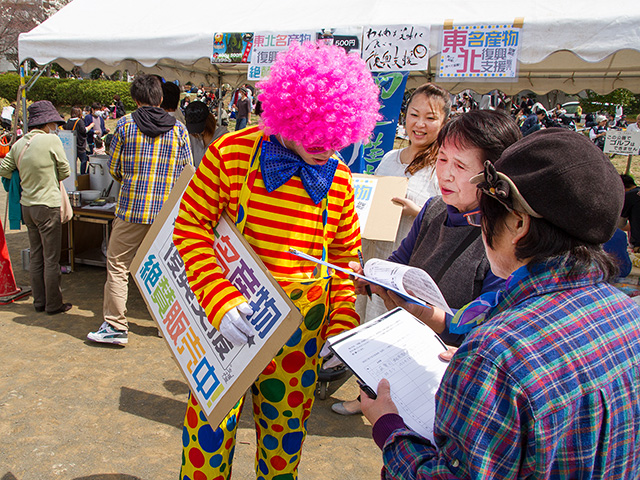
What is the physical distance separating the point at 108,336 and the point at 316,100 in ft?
10.4

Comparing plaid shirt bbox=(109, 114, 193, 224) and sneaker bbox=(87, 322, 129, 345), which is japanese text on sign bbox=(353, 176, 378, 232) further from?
sneaker bbox=(87, 322, 129, 345)

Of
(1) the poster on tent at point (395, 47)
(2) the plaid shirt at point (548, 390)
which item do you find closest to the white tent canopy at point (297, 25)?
(1) the poster on tent at point (395, 47)

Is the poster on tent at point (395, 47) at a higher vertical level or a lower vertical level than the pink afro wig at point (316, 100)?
higher

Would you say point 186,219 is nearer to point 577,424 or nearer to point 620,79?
point 577,424

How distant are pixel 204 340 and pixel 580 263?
1211 millimetres

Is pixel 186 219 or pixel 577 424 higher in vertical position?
pixel 186 219

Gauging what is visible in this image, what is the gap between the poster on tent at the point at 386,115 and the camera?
12.9ft

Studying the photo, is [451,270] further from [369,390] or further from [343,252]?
[369,390]

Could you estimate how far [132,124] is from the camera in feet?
12.7

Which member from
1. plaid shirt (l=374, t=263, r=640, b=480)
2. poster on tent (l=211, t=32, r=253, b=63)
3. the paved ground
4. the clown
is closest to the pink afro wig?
the clown

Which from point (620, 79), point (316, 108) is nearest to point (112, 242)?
point (316, 108)

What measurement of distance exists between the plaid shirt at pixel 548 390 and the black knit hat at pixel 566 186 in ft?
0.31

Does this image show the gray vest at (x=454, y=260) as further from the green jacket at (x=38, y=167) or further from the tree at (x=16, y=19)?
the tree at (x=16, y=19)

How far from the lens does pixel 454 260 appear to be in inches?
67.2
